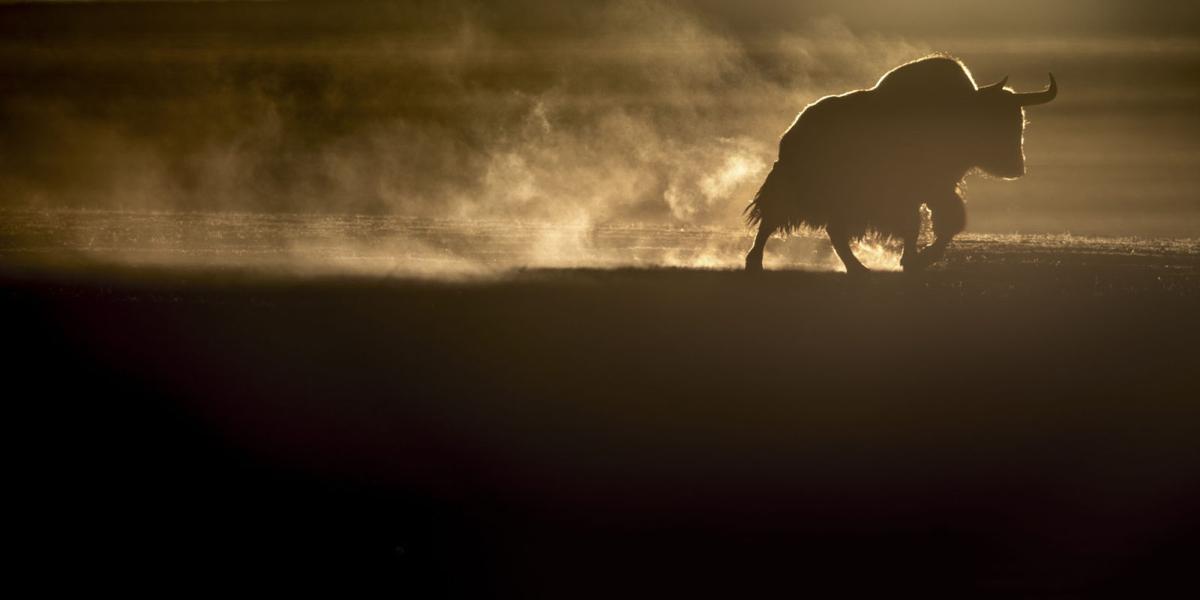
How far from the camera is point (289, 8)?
82.1 meters

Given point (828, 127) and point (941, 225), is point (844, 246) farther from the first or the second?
point (828, 127)

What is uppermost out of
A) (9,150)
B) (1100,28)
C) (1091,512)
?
(1100,28)

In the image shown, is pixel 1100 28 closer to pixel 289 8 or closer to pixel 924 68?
pixel 289 8

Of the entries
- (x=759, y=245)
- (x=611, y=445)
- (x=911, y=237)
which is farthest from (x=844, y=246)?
(x=611, y=445)

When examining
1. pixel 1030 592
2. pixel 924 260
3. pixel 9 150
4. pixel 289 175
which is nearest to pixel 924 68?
pixel 924 260

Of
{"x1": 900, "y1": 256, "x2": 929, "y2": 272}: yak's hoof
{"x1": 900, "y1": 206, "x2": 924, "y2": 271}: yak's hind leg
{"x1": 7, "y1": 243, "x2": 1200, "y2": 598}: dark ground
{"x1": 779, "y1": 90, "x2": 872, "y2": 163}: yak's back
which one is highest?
{"x1": 779, "y1": 90, "x2": 872, "y2": 163}: yak's back

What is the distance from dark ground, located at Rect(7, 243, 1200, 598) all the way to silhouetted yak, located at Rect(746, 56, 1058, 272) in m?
2.32

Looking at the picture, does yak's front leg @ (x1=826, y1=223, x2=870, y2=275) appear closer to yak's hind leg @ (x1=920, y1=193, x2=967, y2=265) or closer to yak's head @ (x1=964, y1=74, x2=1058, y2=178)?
yak's hind leg @ (x1=920, y1=193, x2=967, y2=265)

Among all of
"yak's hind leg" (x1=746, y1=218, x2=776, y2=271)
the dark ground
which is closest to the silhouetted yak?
"yak's hind leg" (x1=746, y1=218, x2=776, y2=271)

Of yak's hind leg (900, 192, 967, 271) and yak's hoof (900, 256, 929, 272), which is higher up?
yak's hind leg (900, 192, 967, 271)

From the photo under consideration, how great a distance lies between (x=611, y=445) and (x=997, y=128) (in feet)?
27.9

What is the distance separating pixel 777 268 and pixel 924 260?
5.63 ft

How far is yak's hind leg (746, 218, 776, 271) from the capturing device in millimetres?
15320

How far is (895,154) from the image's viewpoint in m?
14.7
